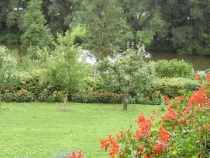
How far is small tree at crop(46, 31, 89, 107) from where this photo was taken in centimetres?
1792

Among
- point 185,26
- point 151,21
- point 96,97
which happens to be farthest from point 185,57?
point 96,97

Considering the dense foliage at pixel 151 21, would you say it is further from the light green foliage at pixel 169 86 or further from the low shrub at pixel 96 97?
the low shrub at pixel 96 97

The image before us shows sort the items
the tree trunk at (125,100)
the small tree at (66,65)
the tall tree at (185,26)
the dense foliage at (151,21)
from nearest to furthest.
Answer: the small tree at (66,65)
the tree trunk at (125,100)
the dense foliage at (151,21)
the tall tree at (185,26)

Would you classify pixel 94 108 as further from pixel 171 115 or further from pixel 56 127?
pixel 171 115

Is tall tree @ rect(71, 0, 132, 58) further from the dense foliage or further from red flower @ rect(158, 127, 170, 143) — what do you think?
red flower @ rect(158, 127, 170, 143)

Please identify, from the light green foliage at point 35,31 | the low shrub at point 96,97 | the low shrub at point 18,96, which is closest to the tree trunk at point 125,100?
the low shrub at point 96,97

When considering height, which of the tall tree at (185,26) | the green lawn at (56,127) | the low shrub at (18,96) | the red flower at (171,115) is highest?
the tall tree at (185,26)

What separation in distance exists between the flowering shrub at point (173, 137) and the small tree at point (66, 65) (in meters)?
13.3

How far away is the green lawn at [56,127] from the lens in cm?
1199

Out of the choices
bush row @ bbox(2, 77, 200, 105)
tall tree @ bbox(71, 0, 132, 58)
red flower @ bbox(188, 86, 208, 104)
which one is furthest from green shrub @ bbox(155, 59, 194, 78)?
red flower @ bbox(188, 86, 208, 104)

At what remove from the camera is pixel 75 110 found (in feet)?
64.0

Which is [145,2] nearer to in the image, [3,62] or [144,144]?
[3,62]

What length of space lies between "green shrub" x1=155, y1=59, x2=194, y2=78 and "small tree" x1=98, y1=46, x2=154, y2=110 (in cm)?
996

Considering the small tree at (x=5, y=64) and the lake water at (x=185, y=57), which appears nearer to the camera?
the small tree at (x=5, y=64)
